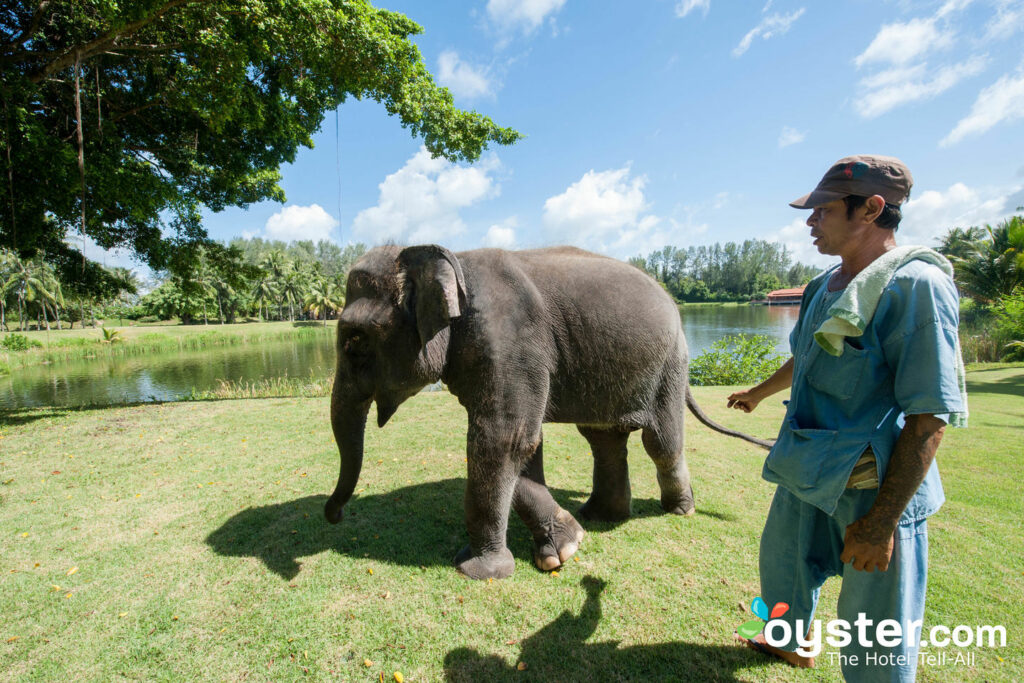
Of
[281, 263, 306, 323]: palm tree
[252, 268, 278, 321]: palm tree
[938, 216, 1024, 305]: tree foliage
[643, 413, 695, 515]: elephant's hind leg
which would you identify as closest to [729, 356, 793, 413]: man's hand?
[643, 413, 695, 515]: elephant's hind leg

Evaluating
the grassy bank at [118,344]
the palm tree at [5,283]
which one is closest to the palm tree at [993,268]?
the grassy bank at [118,344]

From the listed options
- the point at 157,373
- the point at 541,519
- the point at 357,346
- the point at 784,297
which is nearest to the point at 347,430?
the point at 357,346

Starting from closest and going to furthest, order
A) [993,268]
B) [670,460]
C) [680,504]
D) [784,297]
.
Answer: [670,460] → [680,504] → [993,268] → [784,297]

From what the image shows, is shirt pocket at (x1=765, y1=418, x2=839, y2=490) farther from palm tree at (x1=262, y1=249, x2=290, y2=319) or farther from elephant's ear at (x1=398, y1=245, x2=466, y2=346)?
palm tree at (x1=262, y1=249, x2=290, y2=319)

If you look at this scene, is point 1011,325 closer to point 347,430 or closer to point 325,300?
point 347,430

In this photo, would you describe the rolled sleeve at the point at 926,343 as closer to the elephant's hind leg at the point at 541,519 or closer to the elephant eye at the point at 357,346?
the elephant's hind leg at the point at 541,519

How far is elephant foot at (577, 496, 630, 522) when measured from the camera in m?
3.50

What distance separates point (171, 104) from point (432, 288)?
923cm

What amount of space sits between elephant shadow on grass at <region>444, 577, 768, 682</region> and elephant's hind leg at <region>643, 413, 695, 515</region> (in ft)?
3.83

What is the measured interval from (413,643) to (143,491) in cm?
373

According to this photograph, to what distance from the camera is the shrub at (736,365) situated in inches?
465

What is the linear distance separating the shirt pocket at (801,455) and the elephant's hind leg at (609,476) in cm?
172

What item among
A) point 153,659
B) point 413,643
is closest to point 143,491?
point 153,659

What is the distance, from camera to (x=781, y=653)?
210cm
